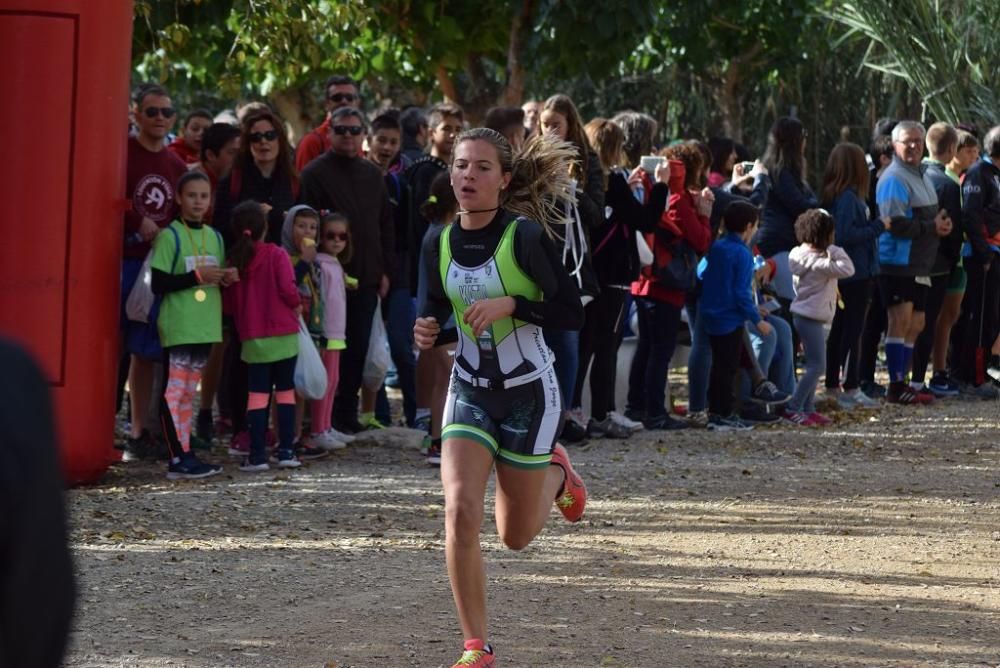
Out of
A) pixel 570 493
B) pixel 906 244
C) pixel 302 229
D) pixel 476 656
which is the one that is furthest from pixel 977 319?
pixel 476 656

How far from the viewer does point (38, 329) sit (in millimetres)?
8656

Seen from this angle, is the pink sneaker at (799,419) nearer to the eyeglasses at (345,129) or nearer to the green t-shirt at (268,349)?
the eyeglasses at (345,129)

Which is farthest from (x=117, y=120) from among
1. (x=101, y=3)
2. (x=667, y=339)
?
(x=667, y=339)

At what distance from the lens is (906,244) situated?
1279 centimetres

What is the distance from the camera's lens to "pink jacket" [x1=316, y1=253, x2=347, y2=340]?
989 centimetres

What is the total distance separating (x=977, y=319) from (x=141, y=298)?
7549 millimetres

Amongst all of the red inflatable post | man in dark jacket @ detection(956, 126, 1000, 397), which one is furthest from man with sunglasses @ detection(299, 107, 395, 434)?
man in dark jacket @ detection(956, 126, 1000, 397)

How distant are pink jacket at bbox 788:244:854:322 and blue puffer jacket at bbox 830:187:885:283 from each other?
291 millimetres

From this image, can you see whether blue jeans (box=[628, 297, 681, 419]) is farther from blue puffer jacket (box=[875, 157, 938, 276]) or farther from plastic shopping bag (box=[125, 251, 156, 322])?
plastic shopping bag (box=[125, 251, 156, 322])

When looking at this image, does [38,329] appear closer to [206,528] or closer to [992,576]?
[206,528]

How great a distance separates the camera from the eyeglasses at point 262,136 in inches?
387

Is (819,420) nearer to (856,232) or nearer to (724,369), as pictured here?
(724,369)

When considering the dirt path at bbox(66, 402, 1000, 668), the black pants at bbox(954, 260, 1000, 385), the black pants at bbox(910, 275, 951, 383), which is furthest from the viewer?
the black pants at bbox(954, 260, 1000, 385)

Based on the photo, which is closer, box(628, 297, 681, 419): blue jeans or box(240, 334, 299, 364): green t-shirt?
box(240, 334, 299, 364): green t-shirt
